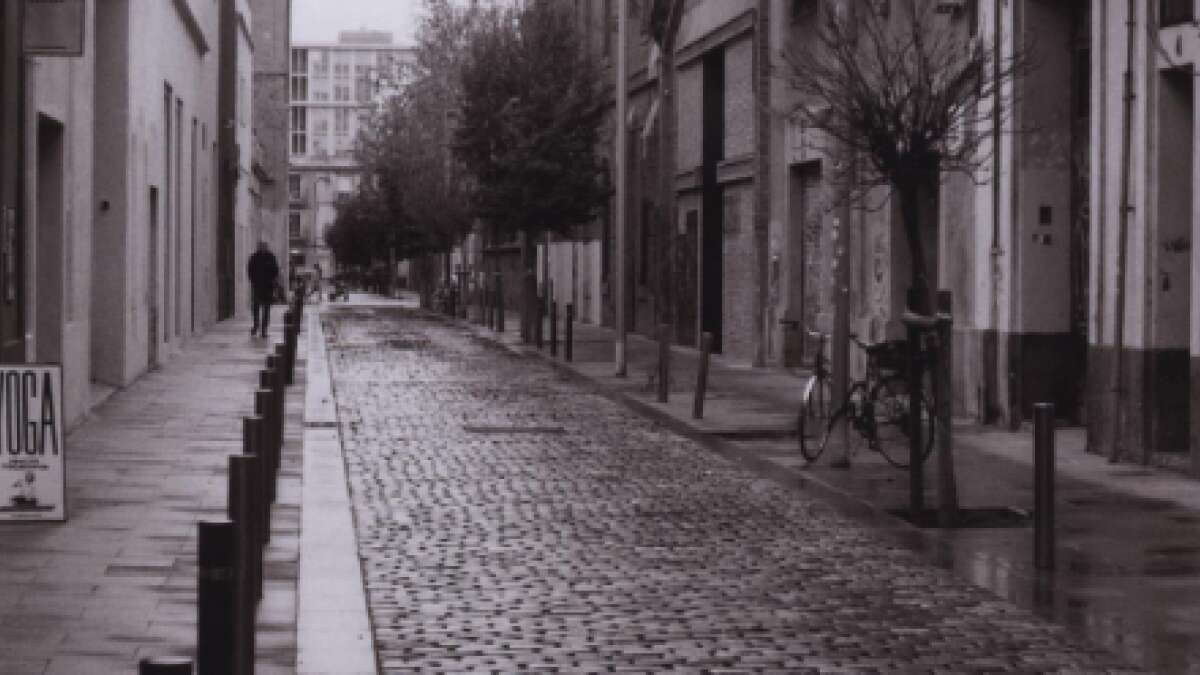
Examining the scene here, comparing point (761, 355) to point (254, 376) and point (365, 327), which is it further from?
point (365, 327)

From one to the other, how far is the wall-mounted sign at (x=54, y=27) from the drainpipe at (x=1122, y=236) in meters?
8.47

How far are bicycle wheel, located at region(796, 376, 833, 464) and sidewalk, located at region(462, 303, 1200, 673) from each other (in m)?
0.21

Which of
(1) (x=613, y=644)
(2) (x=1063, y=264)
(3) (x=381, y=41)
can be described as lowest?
(1) (x=613, y=644)

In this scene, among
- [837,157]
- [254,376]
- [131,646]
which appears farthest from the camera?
[254,376]

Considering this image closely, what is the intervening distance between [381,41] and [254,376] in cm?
16271

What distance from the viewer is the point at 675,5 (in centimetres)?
3825

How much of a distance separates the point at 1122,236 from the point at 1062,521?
4390mm

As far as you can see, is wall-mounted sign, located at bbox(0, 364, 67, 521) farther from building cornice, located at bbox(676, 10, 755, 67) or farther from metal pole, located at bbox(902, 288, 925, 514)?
building cornice, located at bbox(676, 10, 755, 67)

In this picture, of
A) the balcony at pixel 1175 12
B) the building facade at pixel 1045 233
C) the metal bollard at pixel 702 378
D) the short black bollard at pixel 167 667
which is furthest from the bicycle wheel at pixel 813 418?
the short black bollard at pixel 167 667

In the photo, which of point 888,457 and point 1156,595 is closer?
point 1156,595

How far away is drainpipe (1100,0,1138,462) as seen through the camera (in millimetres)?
16578

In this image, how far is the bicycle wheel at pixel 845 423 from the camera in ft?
54.4

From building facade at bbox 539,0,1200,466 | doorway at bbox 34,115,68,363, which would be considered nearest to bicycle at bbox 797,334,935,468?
building facade at bbox 539,0,1200,466

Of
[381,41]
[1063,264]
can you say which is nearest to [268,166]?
[1063,264]
